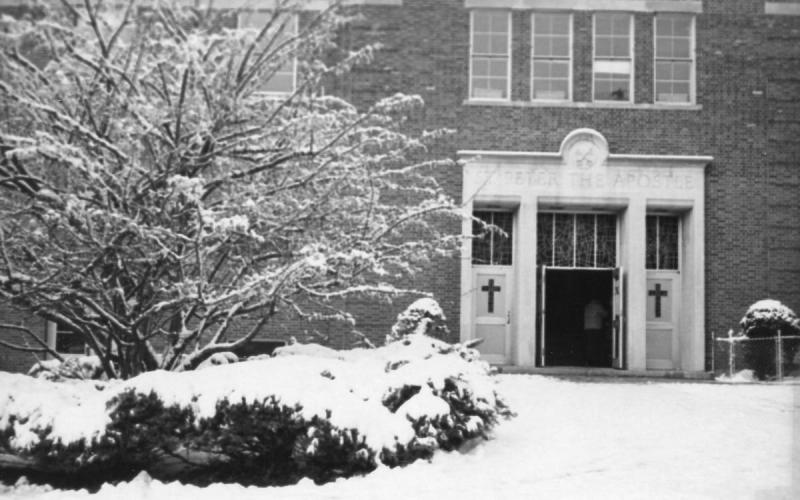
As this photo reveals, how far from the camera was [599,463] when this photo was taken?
288 inches

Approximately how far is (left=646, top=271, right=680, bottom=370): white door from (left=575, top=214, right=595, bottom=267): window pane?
1237mm

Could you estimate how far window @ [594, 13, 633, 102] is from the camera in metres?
17.0

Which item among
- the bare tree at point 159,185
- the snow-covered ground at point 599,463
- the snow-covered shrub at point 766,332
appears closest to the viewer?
the snow-covered ground at point 599,463

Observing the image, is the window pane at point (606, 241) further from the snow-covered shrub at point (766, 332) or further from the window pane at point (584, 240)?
the snow-covered shrub at point (766, 332)

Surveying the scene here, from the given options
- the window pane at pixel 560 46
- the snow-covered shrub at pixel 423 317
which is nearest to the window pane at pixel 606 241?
the window pane at pixel 560 46

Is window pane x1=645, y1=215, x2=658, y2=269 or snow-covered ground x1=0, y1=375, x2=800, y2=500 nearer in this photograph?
snow-covered ground x1=0, y1=375, x2=800, y2=500

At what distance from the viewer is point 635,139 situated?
16.7 metres

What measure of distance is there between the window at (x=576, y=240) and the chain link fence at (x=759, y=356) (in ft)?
9.01

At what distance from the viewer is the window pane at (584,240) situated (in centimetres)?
1720

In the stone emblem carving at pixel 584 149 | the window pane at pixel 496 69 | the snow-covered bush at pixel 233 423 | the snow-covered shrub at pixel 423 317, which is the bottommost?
the snow-covered bush at pixel 233 423

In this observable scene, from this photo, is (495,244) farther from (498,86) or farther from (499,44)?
(499,44)

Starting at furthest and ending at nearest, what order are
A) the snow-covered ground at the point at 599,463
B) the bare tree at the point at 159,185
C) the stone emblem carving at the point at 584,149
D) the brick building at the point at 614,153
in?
the stone emblem carving at the point at 584,149 → the brick building at the point at 614,153 → the bare tree at the point at 159,185 → the snow-covered ground at the point at 599,463

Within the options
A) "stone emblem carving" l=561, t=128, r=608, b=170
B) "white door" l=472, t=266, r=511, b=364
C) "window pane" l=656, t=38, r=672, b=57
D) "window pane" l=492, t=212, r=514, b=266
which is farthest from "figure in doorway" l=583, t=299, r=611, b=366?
"window pane" l=656, t=38, r=672, b=57

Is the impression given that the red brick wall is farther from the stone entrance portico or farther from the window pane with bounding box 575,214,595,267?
the window pane with bounding box 575,214,595,267
